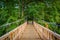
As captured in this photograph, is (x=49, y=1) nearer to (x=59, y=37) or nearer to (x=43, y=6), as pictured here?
(x=43, y=6)

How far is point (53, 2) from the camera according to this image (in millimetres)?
33031

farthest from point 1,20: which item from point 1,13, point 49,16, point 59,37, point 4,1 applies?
point 59,37

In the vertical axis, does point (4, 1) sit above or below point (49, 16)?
above

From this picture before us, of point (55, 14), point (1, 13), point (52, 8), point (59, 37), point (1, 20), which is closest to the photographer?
point (59, 37)

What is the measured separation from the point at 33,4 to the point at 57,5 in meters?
3.92

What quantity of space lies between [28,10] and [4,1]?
7292 millimetres

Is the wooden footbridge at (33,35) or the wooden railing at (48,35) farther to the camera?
the wooden footbridge at (33,35)

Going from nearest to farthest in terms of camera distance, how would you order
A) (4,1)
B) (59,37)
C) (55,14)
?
(59,37) → (4,1) → (55,14)

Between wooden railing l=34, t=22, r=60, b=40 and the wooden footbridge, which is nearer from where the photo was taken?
wooden railing l=34, t=22, r=60, b=40

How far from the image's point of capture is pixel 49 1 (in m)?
33.4

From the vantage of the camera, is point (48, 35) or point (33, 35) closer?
point (48, 35)

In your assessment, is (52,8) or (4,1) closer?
(4,1)

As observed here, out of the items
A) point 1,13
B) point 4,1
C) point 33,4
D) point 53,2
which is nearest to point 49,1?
point 53,2

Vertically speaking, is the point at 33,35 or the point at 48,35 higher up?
the point at 48,35
